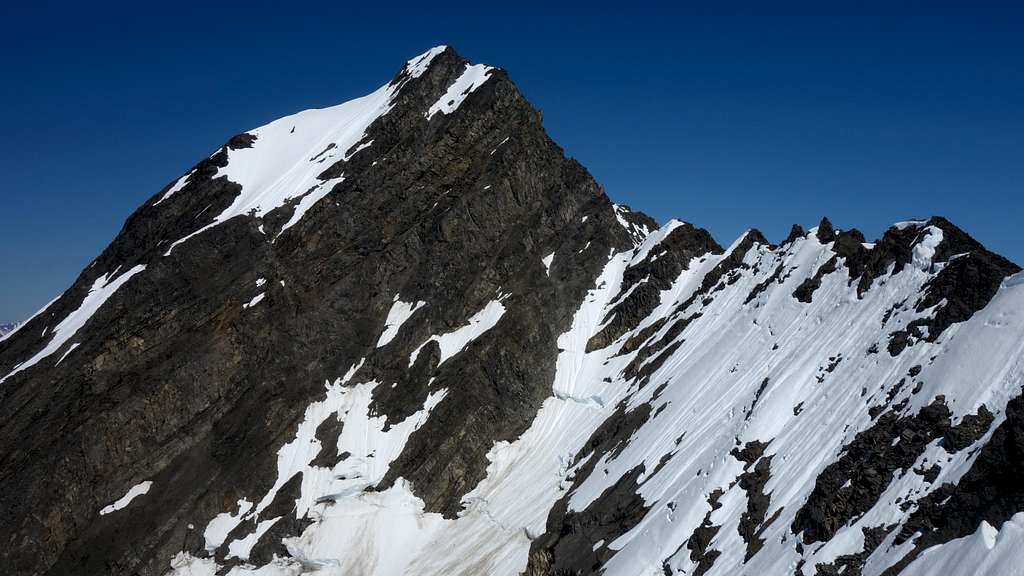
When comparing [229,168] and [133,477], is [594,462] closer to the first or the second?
[133,477]

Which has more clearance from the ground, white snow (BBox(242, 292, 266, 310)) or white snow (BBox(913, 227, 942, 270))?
white snow (BBox(913, 227, 942, 270))

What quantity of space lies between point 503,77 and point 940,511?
6144 centimetres

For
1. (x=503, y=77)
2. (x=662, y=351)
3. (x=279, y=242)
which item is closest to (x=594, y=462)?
(x=662, y=351)

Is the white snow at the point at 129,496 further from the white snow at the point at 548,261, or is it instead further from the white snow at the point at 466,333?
the white snow at the point at 548,261

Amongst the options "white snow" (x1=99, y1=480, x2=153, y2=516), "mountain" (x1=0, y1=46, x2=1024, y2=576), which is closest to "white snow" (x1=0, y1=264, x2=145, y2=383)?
"mountain" (x1=0, y1=46, x2=1024, y2=576)

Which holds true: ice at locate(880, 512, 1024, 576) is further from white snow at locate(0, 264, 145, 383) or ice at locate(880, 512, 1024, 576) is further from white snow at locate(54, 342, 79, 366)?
white snow at locate(0, 264, 145, 383)

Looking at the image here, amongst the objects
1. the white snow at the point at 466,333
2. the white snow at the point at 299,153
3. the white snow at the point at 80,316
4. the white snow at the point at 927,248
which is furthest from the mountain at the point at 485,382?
the white snow at the point at 299,153

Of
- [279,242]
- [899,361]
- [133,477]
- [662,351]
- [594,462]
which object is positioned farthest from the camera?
[279,242]

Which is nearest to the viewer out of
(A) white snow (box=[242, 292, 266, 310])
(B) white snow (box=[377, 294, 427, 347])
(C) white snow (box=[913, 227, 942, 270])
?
(C) white snow (box=[913, 227, 942, 270])

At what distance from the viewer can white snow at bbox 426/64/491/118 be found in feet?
250

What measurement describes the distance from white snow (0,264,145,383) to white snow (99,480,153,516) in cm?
1710

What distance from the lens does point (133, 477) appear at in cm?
5150

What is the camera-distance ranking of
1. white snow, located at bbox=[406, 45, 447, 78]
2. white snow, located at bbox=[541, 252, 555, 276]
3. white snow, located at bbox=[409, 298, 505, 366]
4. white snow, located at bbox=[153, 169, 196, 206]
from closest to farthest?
white snow, located at bbox=[409, 298, 505, 366] < white snow, located at bbox=[541, 252, 555, 276] < white snow, located at bbox=[153, 169, 196, 206] < white snow, located at bbox=[406, 45, 447, 78]

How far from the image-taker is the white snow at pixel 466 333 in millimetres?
59844
